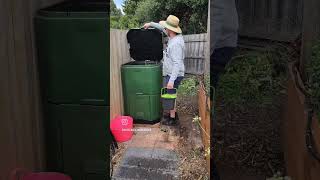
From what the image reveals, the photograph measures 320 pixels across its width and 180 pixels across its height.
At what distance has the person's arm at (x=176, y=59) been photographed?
2699 millimetres

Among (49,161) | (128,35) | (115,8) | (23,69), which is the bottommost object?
(49,161)

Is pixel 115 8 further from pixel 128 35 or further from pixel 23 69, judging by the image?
pixel 23 69

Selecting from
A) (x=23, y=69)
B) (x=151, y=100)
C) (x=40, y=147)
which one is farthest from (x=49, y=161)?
(x=151, y=100)

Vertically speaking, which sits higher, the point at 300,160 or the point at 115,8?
the point at 115,8

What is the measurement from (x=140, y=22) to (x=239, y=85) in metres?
2.15

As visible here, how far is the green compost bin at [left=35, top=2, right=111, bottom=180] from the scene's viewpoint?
118 inches

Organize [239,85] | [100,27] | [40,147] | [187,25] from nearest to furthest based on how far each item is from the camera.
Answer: [187,25] < [100,27] < [40,147] < [239,85]

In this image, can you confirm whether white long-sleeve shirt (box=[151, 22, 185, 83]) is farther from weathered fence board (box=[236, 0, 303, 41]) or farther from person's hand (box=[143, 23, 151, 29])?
weathered fence board (box=[236, 0, 303, 41])

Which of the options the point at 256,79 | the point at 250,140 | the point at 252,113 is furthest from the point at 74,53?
the point at 252,113

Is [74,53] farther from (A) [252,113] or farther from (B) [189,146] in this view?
(A) [252,113]

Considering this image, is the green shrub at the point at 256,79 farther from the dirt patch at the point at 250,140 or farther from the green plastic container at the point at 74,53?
the green plastic container at the point at 74,53

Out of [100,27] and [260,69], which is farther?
[260,69]

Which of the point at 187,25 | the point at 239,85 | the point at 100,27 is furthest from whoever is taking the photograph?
the point at 239,85

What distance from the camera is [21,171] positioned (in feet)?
9.67
